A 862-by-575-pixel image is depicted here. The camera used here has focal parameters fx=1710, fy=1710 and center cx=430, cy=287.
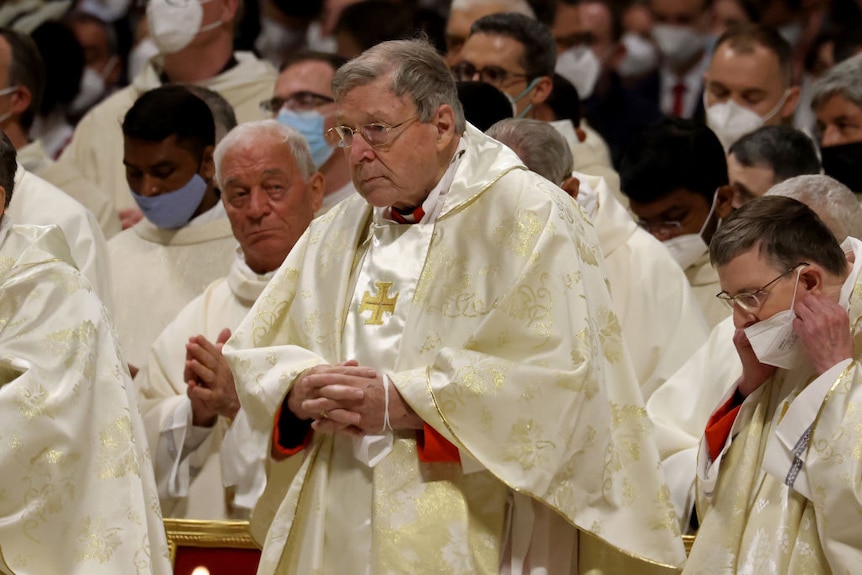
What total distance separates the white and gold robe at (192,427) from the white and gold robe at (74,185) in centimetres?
156

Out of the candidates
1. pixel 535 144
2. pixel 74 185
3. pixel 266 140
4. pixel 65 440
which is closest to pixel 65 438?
pixel 65 440

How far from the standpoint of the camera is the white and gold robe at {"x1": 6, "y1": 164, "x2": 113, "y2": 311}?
635 cm

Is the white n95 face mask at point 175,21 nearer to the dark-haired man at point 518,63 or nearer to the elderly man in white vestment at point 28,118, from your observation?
the elderly man in white vestment at point 28,118

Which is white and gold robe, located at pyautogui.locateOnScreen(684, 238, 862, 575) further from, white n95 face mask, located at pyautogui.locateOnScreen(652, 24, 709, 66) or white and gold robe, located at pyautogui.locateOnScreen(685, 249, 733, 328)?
white n95 face mask, located at pyautogui.locateOnScreen(652, 24, 709, 66)

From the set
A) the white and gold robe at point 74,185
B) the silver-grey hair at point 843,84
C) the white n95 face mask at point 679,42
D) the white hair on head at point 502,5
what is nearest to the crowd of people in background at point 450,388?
the silver-grey hair at point 843,84

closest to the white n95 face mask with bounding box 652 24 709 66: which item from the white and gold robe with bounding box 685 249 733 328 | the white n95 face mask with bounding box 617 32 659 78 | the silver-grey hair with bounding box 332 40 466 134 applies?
the white n95 face mask with bounding box 617 32 659 78

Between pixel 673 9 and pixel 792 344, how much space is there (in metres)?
6.10

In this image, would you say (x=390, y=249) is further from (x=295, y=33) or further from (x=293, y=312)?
(x=295, y=33)

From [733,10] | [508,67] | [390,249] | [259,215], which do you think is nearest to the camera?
[390,249]

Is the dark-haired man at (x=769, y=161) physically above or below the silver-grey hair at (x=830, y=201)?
below

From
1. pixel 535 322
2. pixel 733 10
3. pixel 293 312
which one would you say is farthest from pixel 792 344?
pixel 733 10

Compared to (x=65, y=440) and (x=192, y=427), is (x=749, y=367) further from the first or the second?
(x=192, y=427)

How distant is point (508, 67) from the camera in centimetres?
729

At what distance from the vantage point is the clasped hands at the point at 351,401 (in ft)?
14.7
